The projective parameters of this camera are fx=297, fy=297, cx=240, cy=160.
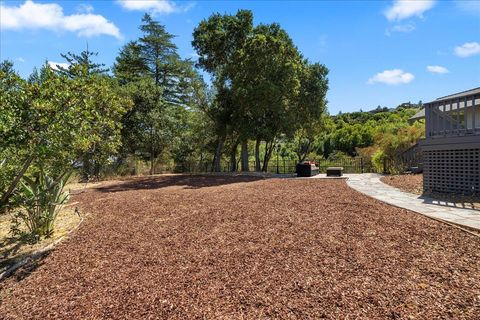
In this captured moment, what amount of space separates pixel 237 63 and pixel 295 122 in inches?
194

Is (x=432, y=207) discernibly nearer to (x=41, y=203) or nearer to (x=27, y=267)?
(x=27, y=267)

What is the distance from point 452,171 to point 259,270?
6.60 m

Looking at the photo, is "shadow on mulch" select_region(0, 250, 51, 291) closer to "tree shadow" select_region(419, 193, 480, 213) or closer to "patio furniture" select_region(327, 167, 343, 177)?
"tree shadow" select_region(419, 193, 480, 213)

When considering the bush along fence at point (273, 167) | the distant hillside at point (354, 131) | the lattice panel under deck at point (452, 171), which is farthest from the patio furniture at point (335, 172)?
the distant hillside at point (354, 131)

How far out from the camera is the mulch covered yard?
2.79 metres

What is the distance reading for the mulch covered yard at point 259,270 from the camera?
2.79m

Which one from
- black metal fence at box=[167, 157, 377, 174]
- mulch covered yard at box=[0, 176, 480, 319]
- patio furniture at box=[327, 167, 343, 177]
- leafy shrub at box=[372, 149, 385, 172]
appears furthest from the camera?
black metal fence at box=[167, 157, 377, 174]

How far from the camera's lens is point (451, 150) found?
753 cm

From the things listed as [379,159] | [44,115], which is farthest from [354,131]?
[44,115]

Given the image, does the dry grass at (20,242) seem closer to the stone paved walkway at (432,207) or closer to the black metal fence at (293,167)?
the stone paved walkway at (432,207)

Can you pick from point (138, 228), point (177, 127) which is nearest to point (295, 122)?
point (177, 127)

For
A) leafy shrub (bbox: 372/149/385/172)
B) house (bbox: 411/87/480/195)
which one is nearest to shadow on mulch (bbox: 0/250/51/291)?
house (bbox: 411/87/480/195)

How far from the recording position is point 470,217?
5105 mm

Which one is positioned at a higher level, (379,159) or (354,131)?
(354,131)
